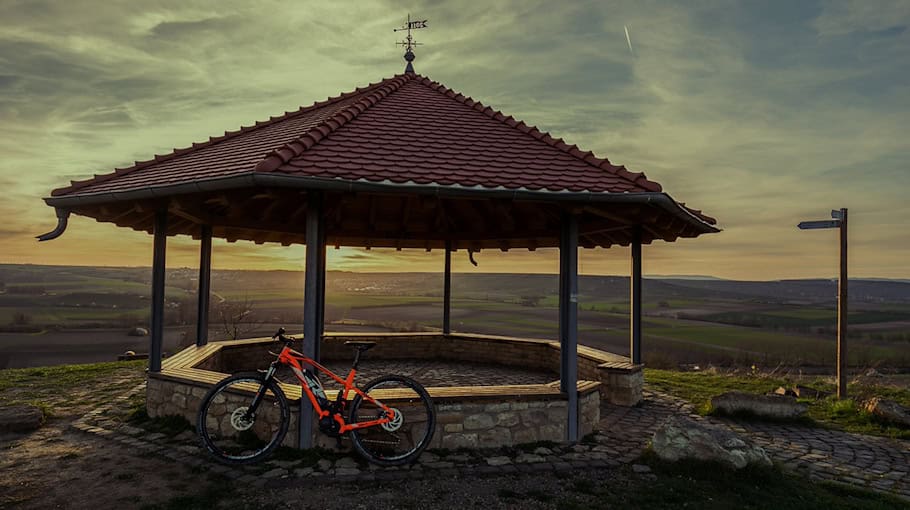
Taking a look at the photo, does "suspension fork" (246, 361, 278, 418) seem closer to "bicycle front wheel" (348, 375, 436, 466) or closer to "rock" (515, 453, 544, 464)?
"bicycle front wheel" (348, 375, 436, 466)

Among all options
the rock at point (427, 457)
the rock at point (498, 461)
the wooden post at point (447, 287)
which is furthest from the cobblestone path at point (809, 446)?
the wooden post at point (447, 287)

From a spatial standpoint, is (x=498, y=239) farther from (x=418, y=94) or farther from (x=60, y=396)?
(x=60, y=396)

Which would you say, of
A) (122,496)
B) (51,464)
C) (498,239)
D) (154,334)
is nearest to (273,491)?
(122,496)

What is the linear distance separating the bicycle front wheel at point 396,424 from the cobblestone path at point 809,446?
7.25 ft

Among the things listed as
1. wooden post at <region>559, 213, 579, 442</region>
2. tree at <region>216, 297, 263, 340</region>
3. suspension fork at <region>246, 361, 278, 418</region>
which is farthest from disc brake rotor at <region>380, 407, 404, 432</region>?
tree at <region>216, 297, 263, 340</region>

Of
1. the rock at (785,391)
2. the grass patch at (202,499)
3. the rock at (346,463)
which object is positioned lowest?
the rock at (785,391)

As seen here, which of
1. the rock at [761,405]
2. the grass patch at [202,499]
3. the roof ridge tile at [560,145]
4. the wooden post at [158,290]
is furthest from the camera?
the rock at [761,405]

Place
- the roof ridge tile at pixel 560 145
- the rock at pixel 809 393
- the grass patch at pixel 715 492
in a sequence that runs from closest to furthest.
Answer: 1. the grass patch at pixel 715 492
2. the roof ridge tile at pixel 560 145
3. the rock at pixel 809 393

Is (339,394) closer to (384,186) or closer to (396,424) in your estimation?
(396,424)

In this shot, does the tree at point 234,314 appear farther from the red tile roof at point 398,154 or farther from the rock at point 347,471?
the rock at point 347,471

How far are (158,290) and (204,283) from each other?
1940mm

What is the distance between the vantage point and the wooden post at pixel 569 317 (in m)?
6.17

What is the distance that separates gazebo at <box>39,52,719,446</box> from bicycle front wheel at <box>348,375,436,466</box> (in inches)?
25.4

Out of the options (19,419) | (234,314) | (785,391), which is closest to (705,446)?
(785,391)
